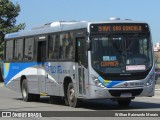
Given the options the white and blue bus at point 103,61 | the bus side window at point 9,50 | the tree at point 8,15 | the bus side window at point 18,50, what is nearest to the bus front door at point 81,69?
the white and blue bus at point 103,61

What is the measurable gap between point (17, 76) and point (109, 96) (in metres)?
8.37

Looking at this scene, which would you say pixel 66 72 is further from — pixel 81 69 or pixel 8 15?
pixel 8 15

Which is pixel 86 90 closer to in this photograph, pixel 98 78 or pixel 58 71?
pixel 98 78

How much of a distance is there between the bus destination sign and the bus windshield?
219 millimetres

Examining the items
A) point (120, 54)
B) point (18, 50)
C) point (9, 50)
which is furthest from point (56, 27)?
point (9, 50)

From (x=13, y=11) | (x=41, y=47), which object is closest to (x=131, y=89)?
(x=41, y=47)

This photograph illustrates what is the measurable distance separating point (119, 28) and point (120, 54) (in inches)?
38.6

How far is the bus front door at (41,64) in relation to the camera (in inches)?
828

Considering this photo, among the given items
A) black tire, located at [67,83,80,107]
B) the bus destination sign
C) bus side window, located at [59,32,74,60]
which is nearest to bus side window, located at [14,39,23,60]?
bus side window, located at [59,32,74,60]

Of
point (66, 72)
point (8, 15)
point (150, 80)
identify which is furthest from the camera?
point (8, 15)

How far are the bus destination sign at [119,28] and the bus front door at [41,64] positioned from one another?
4314 millimetres

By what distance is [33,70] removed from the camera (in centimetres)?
2212

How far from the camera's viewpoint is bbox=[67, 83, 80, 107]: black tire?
1816cm

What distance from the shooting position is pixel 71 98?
728 inches
